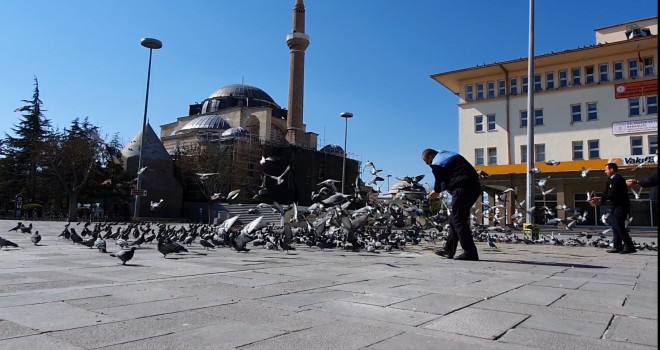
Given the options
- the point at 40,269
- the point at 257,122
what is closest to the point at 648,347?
the point at 40,269

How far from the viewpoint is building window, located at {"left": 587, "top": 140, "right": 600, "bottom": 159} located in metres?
38.2

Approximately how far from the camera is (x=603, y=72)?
128 feet

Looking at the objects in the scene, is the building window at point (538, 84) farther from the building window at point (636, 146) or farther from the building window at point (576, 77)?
the building window at point (636, 146)

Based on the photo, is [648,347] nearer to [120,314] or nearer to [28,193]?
[120,314]

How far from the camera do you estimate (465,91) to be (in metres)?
45.2

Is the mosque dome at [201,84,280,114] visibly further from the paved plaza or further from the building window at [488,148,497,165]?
the paved plaza

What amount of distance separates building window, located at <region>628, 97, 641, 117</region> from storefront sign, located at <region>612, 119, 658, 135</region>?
706 millimetres

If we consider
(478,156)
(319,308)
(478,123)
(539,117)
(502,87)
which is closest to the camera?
(319,308)

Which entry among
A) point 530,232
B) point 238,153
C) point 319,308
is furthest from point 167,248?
point 238,153

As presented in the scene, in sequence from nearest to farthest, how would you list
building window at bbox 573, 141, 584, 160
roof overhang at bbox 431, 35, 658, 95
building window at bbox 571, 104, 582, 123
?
1. roof overhang at bbox 431, 35, 658, 95
2. building window at bbox 573, 141, 584, 160
3. building window at bbox 571, 104, 582, 123

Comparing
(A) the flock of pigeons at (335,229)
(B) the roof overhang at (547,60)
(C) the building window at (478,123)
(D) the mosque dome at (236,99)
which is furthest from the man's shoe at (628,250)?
(D) the mosque dome at (236,99)

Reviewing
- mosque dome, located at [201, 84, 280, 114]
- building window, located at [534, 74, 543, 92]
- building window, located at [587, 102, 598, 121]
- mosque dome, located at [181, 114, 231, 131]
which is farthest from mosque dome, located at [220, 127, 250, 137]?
building window, located at [587, 102, 598, 121]

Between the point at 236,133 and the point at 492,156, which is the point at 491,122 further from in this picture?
the point at 236,133

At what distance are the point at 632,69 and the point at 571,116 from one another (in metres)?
5.47
